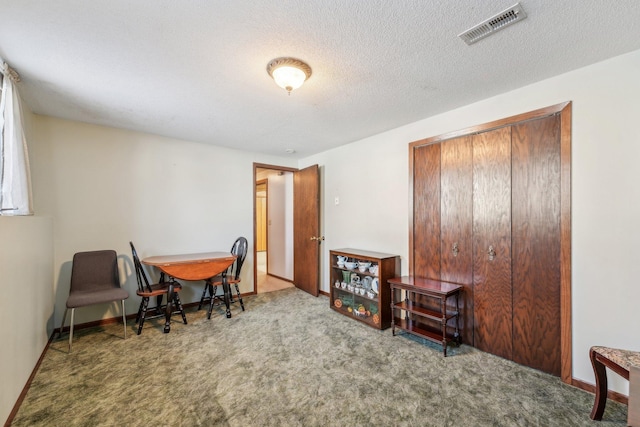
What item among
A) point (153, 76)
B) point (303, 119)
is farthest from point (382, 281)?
point (153, 76)

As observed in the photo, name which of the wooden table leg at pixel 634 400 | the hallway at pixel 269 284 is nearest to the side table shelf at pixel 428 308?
the wooden table leg at pixel 634 400

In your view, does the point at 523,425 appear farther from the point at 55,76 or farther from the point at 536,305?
the point at 55,76

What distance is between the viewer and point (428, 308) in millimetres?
2709

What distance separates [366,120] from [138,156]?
2787 mm

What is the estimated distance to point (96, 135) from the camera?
9.89 ft

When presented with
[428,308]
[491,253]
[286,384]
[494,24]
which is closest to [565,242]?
[491,253]

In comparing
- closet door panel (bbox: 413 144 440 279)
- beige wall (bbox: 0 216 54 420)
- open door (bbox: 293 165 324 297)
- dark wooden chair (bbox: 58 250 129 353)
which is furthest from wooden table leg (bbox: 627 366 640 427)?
dark wooden chair (bbox: 58 250 129 353)

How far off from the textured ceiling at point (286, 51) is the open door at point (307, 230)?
5.31 feet

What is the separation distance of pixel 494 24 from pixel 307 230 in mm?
3300

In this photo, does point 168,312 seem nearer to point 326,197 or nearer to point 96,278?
point 96,278

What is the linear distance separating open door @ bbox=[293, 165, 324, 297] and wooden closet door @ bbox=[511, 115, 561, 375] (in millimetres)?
2506

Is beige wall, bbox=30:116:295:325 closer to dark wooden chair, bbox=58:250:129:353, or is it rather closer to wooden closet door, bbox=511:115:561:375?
dark wooden chair, bbox=58:250:129:353

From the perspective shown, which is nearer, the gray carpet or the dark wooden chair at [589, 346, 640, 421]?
the dark wooden chair at [589, 346, 640, 421]

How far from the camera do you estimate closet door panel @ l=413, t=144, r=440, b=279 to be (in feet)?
8.95
